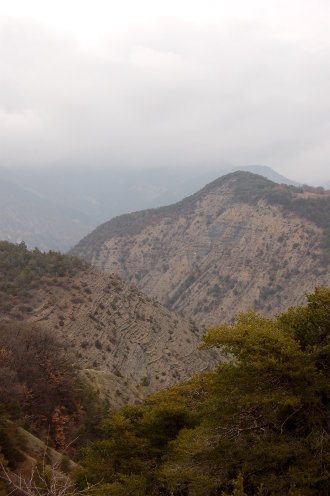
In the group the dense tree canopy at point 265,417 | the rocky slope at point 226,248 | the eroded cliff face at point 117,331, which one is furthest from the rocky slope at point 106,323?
the rocky slope at point 226,248

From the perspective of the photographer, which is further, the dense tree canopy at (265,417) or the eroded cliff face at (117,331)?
the eroded cliff face at (117,331)

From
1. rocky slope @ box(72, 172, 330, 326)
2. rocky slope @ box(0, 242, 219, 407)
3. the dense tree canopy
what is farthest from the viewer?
rocky slope @ box(72, 172, 330, 326)

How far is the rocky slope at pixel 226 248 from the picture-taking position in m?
93.2

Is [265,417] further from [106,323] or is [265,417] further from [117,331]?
[106,323]

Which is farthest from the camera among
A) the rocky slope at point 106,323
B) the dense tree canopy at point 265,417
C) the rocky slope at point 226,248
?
the rocky slope at point 226,248

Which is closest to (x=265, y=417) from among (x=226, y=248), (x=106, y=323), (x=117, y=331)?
(x=117, y=331)

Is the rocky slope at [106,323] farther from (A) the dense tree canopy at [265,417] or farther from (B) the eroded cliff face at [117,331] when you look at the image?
(A) the dense tree canopy at [265,417]

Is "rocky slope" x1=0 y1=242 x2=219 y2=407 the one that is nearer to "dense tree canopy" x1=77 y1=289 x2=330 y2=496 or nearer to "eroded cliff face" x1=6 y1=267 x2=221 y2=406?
"eroded cliff face" x1=6 y1=267 x2=221 y2=406

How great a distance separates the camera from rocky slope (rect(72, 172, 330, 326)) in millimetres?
93250

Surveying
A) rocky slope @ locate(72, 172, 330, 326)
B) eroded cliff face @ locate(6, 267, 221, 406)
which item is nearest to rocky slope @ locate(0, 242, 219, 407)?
eroded cliff face @ locate(6, 267, 221, 406)

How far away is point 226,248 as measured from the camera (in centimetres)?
11231

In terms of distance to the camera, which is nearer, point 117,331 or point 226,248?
point 117,331

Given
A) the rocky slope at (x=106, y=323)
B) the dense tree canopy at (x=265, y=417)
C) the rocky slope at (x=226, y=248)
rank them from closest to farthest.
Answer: the dense tree canopy at (x=265, y=417) < the rocky slope at (x=106, y=323) < the rocky slope at (x=226, y=248)

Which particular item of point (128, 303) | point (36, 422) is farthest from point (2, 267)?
point (36, 422)
